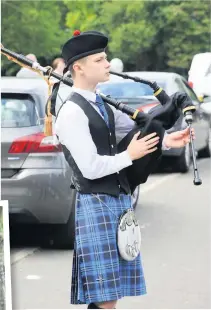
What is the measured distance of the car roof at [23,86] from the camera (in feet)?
23.6

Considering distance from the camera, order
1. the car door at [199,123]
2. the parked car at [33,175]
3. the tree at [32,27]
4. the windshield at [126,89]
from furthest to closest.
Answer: the tree at [32,27]
the car door at [199,123]
the windshield at [126,89]
the parked car at [33,175]

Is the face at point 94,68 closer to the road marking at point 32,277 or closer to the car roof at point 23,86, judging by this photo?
the road marking at point 32,277

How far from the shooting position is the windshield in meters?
12.0

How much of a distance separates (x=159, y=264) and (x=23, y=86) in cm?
203

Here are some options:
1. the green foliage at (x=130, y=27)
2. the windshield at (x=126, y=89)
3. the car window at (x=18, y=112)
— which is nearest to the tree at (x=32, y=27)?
the green foliage at (x=130, y=27)

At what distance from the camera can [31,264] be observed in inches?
261

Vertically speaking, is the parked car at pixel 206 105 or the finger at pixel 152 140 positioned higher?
the finger at pixel 152 140

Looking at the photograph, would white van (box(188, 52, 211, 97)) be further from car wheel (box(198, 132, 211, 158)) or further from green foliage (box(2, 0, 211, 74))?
green foliage (box(2, 0, 211, 74))

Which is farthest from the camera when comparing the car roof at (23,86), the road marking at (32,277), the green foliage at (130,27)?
the green foliage at (130,27)

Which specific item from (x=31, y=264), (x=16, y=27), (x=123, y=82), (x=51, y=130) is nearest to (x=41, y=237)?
(x=31, y=264)

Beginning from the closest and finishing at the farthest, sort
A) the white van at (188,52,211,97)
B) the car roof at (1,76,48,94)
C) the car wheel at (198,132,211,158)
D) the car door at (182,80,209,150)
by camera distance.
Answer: the white van at (188,52,211,97), the car roof at (1,76,48,94), the car door at (182,80,209,150), the car wheel at (198,132,211,158)

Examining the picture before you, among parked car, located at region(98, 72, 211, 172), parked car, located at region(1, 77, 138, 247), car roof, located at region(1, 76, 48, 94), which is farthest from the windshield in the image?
parked car, located at region(1, 77, 138, 247)

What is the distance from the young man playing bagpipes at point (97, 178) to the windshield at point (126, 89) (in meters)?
8.14

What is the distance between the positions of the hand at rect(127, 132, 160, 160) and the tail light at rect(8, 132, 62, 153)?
125 inches
